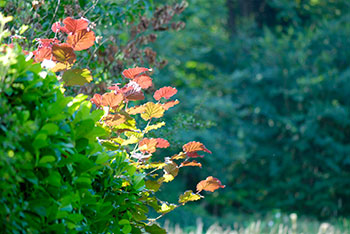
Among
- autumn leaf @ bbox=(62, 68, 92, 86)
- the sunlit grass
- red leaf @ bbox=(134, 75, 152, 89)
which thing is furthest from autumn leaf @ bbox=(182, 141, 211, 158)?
the sunlit grass

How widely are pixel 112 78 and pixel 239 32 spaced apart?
985 cm

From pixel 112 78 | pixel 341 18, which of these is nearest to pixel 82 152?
pixel 112 78

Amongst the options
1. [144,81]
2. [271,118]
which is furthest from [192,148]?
[271,118]

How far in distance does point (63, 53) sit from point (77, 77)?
0.44 ft

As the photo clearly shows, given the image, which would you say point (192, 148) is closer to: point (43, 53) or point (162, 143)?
point (162, 143)

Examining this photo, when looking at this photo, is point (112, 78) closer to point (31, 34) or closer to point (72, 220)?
point (31, 34)

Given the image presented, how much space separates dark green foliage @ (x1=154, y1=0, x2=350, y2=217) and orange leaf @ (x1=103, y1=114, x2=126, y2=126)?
811cm

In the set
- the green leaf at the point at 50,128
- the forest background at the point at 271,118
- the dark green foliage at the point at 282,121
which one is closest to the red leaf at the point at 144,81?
the green leaf at the point at 50,128

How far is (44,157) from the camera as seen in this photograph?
1406mm

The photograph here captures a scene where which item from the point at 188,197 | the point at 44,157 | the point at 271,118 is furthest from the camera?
the point at 271,118

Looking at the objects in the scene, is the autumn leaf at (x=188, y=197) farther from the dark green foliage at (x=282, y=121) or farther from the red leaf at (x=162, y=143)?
the dark green foliage at (x=282, y=121)

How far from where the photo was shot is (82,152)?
1.71 m

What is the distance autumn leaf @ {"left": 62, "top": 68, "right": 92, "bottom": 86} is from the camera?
6.49ft

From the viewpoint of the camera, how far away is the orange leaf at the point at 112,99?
79.2 inches
